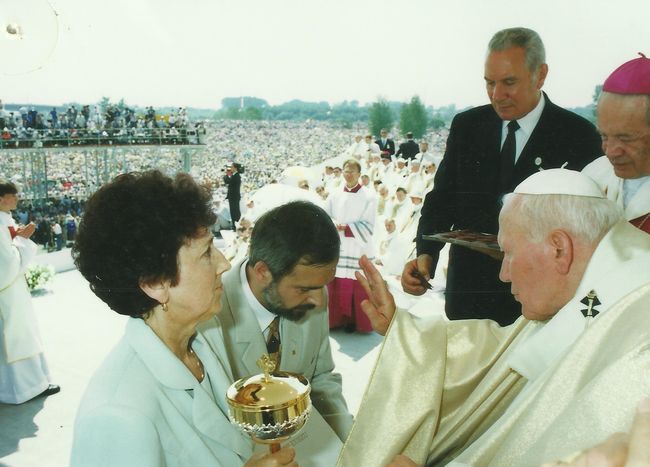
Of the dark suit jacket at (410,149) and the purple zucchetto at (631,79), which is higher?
the purple zucchetto at (631,79)

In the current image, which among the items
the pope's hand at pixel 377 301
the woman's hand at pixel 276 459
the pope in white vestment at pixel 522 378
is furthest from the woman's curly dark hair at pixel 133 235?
the pope in white vestment at pixel 522 378

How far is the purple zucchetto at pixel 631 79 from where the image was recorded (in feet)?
6.57

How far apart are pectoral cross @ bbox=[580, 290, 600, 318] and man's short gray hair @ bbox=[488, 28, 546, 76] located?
4.03ft

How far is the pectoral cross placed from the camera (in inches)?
52.7

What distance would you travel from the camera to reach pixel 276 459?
1.23m

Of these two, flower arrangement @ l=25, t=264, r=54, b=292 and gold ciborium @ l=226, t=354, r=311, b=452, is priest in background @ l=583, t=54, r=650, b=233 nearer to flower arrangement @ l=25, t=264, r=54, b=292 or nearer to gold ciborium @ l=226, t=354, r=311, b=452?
gold ciborium @ l=226, t=354, r=311, b=452

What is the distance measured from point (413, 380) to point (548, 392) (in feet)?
1.47

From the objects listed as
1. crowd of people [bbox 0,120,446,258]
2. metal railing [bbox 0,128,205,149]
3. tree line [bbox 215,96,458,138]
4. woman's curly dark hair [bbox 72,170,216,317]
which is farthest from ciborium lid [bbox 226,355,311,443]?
metal railing [bbox 0,128,205,149]

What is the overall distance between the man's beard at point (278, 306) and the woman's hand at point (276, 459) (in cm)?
76

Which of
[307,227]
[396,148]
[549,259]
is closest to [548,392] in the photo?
[549,259]

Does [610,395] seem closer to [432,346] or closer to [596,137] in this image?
[432,346]

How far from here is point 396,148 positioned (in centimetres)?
955

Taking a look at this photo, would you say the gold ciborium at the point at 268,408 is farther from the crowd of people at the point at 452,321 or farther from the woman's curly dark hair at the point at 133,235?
the woman's curly dark hair at the point at 133,235

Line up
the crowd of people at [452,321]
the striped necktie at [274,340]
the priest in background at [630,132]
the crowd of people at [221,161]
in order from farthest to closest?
the crowd of people at [221,161] → the striped necktie at [274,340] → the priest in background at [630,132] → the crowd of people at [452,321]
